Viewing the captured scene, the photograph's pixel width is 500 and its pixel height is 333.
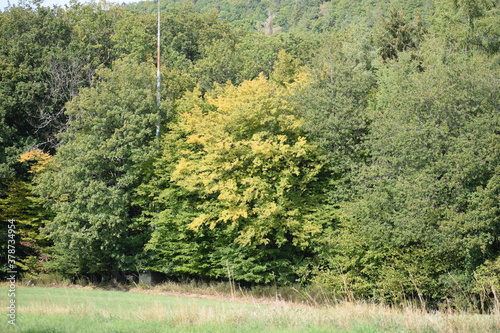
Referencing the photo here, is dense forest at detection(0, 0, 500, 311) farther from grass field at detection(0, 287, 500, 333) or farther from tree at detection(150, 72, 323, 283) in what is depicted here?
grass field at detection(0, 287, 500, 333)

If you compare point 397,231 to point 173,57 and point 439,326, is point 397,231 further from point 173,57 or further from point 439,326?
point 173,57

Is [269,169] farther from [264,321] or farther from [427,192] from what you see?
[264,321]

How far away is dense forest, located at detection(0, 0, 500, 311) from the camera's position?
73.8ft

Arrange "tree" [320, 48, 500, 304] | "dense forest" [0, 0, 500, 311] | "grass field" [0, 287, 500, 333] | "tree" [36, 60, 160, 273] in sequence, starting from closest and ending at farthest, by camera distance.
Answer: "grass field" [0, 287, 500, 333]
"tree" [320, 48, 500, 304]
"dense forest" [0, 0, 500, 311]
"tree" [36, 60, 160, 273]

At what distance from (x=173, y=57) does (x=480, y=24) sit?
24.4 m

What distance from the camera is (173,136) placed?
29.9 metres

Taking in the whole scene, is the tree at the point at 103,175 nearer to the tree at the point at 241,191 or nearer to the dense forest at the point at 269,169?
the dense forest at the point at 269,169

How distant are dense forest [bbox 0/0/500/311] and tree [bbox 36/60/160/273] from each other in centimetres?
11

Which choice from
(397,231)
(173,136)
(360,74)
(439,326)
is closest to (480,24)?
(360,74)

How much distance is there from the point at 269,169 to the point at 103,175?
10003 millimetres

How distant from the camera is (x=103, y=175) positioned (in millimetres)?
29844

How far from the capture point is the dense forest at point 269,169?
73.8 feet

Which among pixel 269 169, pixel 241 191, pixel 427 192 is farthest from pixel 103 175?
pixel 427 192

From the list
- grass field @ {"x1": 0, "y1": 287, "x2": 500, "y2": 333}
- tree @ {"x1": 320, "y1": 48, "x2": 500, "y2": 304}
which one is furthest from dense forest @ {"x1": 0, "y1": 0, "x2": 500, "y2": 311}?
grass field @ {"x1": 0, "y1": 287, "x2": 500, "y2": 333}
